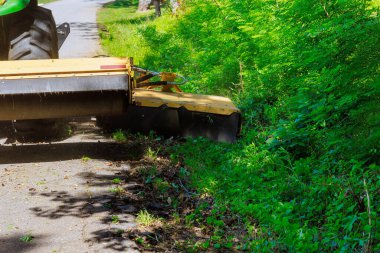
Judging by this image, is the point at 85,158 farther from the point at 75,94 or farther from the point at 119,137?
the point at 119,137

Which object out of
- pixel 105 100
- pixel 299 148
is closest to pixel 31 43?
pixel 105 100

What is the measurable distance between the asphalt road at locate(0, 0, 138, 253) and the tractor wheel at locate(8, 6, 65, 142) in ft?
0.74

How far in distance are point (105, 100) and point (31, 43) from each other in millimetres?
1333

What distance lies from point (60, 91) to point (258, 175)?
2350 mm

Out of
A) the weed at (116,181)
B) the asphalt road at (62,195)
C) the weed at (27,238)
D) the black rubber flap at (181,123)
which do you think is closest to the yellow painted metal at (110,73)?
the black rubber flap at (181,123)

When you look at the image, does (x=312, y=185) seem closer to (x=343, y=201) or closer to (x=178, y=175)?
(x=343, y=201)

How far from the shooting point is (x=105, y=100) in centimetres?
722

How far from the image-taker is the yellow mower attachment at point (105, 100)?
671 centimetres

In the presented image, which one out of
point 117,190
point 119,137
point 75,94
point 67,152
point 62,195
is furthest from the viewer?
point 119,137

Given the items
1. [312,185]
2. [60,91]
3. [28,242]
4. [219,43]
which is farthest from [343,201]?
[219,43]

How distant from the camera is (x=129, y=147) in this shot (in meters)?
7.87

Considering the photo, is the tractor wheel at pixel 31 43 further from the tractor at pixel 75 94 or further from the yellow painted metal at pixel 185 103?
the yellow painted metal at pixel 185 103

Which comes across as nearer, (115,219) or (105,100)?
(115,219)

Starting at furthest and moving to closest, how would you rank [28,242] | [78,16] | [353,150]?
[78,16] → [353,150] → [28,242]
